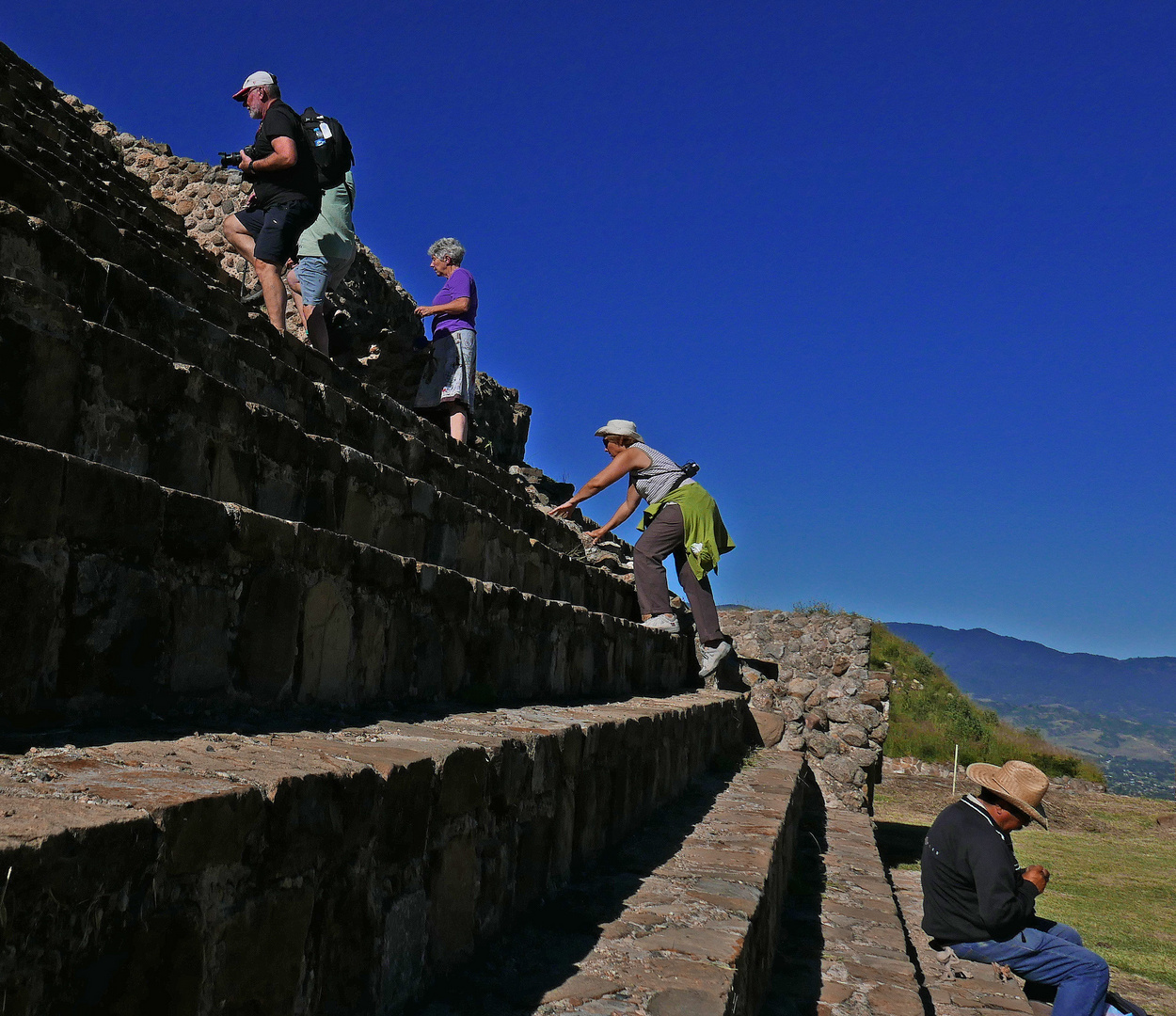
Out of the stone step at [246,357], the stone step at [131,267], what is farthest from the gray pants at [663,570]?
the stone step at [246,357]

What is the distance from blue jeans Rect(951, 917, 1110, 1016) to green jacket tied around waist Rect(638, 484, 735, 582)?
3.31m

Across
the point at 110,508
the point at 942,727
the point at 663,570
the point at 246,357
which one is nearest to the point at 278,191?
the point at 246,357

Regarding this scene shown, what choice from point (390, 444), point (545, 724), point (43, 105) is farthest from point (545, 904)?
point (43, 105)

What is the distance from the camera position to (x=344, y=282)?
9.20 m

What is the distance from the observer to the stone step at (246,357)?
264 cm

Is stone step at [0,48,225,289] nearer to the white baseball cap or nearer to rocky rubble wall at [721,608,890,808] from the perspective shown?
the white baseball cap

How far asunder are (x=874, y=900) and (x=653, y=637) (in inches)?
88.4

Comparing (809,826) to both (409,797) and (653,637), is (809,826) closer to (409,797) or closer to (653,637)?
(653,637)

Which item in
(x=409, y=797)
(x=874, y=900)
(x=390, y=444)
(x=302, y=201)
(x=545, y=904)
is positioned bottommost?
(x=874, y=900)

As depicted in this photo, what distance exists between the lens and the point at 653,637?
7.02 meters

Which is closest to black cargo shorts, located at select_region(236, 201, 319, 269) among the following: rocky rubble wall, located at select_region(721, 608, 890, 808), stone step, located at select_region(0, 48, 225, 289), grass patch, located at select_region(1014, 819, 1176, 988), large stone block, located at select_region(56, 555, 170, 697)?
stone step, located at select_region(0, 48, 225, 289)

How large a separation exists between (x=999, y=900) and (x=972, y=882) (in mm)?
253

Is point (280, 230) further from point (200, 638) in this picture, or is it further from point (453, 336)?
point (200, 638)

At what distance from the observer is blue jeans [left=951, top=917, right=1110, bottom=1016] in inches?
187
